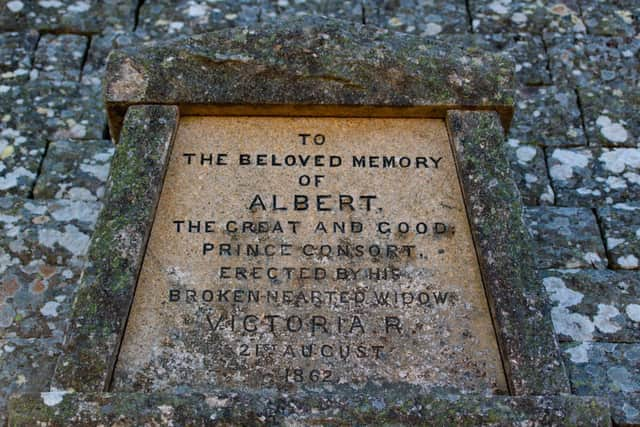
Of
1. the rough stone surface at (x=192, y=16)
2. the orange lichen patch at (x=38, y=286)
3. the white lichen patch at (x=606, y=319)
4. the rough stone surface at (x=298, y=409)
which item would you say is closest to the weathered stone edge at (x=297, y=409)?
the rough stone surface at (x=298, y=409)

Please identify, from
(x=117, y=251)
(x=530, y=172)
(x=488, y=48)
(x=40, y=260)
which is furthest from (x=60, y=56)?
(x=530, y=172)

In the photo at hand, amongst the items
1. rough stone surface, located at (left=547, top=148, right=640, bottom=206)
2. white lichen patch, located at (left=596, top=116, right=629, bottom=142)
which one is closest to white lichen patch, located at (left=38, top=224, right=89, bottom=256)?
rough stone surface, located at (left=547, top=148, right=640, bottom=206)

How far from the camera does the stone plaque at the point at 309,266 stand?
3.18m

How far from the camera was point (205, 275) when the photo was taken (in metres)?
3.38

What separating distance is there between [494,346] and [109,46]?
11.0 feet

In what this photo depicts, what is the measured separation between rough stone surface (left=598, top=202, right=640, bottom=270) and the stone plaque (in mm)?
1279

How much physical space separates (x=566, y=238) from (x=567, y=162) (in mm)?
570

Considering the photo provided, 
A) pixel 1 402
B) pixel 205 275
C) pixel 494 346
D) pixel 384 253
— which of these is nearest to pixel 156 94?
pixel 205 275

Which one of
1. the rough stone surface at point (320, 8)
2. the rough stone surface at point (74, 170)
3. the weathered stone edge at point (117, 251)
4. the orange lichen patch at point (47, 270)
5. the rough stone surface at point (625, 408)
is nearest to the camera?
the weathered stone edge at point (117, 251)

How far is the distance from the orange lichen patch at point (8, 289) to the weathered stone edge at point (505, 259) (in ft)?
7.29

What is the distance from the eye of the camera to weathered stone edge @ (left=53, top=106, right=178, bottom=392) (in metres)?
3.09

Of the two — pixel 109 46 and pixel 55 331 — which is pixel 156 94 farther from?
pixel 109 46

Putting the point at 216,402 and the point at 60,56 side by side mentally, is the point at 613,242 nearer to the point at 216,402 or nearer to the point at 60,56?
the point at 216,402

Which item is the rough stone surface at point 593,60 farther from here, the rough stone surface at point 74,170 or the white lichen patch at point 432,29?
the rough stone surface at point 74,170
